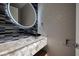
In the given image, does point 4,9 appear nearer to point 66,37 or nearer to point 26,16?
point 26,16

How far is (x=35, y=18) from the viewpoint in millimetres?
1005

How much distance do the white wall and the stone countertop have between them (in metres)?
0.10

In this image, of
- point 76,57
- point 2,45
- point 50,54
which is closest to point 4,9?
point 2,45

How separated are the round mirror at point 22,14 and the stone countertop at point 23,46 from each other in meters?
0.14

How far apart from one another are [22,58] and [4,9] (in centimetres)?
42

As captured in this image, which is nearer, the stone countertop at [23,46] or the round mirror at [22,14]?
the stone countertop at [23,46]

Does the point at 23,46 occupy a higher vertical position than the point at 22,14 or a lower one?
lower

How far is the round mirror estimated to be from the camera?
899 mm

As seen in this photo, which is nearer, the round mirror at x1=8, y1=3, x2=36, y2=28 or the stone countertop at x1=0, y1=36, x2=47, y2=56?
the stone countertop at x1=0, y1=36, x2=47, y2=56

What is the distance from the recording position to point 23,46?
2.88 feet

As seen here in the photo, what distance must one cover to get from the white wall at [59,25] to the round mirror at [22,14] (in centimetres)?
10

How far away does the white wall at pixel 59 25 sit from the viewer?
988 mm

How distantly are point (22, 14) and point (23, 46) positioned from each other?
0.28m

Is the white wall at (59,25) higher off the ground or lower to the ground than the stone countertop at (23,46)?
higher
